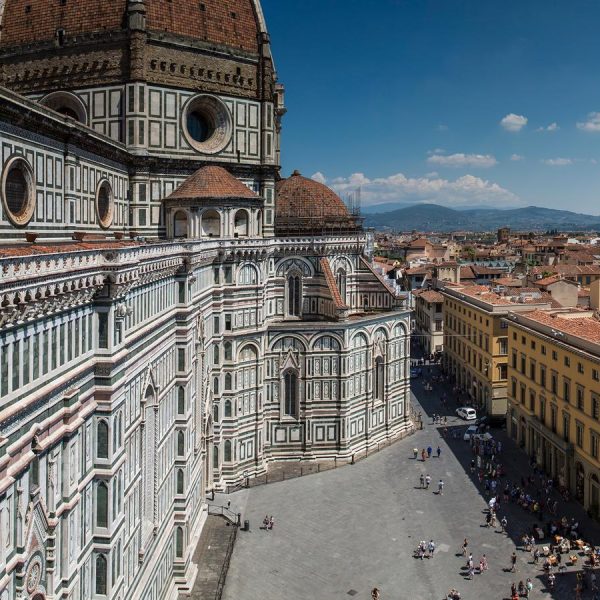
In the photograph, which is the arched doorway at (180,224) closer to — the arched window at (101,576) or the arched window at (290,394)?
the arched window at (290,394)

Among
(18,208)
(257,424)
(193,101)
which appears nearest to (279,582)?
(257,424)

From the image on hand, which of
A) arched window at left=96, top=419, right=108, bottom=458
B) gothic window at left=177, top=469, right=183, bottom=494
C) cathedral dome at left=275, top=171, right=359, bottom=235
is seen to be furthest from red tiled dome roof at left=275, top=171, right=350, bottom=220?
arched window at left=96, top=419, right=108, bottom=458

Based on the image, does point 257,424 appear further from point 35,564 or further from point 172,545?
point 35,564

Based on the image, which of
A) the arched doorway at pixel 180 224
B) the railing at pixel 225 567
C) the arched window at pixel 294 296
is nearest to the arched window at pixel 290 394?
the arched window at pixel 294 296

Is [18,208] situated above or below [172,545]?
above

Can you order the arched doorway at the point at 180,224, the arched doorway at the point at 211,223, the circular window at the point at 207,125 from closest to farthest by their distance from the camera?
the arched doorway at the point at 211,223, the arched doorway at the point at 180,224, the circular window at the point at 207,125

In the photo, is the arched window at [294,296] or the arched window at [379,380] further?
the arched window at [379,380]

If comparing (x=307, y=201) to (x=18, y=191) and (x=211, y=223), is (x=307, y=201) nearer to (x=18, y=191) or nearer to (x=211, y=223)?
(x=211, y=223)
